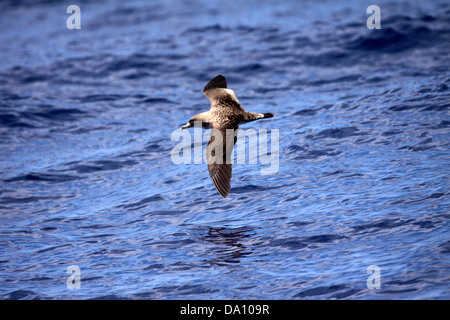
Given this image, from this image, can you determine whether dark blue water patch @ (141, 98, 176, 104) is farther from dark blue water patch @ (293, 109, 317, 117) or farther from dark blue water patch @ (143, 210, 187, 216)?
dark blue water patch @ (143, 210, 187, 216)

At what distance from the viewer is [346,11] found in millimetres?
27781

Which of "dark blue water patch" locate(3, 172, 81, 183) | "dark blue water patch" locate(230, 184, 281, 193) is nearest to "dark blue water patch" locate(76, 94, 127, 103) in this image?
"dark blue water patch" locate(3, 172, 81, 183)

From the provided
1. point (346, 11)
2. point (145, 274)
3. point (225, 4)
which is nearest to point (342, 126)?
Result: point (145, 274)

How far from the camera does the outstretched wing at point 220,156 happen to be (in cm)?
1034

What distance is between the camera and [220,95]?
1167cm

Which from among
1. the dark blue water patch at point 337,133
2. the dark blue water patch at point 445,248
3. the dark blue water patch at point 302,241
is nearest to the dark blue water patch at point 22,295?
the dark blue water patch at point 302,241

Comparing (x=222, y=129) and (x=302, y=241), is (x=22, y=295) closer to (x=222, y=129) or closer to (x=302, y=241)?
(x=222, y=129)

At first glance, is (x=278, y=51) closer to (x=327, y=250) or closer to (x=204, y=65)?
(x=204, y=65)

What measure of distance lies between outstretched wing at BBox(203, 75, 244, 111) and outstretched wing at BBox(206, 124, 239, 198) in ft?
2.91

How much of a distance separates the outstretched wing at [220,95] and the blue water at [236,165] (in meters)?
2.22

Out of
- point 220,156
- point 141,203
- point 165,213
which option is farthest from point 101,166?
point 220,156

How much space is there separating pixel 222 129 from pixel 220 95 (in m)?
1.26

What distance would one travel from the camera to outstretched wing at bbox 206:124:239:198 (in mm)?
10336

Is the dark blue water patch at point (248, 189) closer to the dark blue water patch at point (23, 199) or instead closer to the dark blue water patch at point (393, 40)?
the dark blue water patch at point (23, 199)
